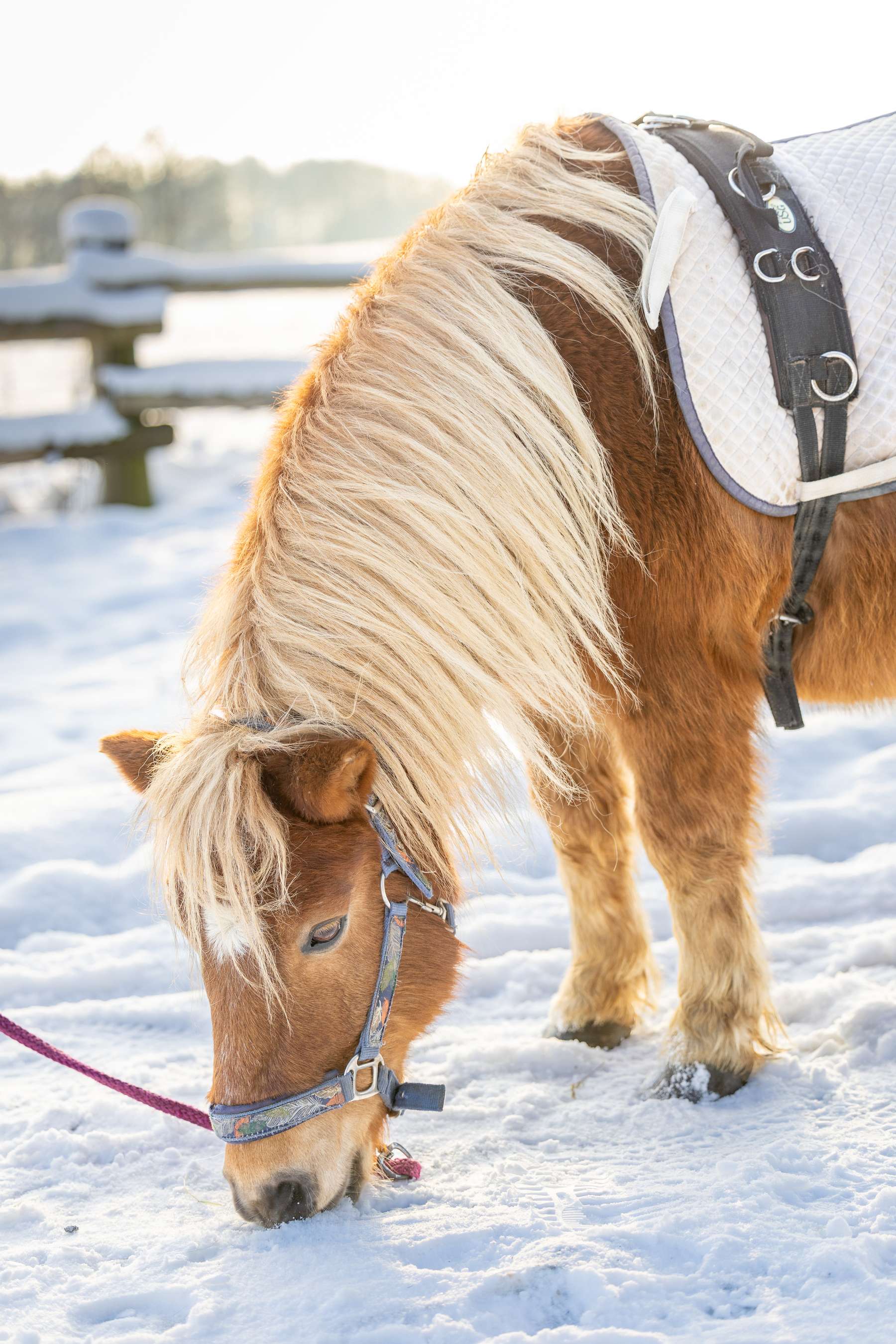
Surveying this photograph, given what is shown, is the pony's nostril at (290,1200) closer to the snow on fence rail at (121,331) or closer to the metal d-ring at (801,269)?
the metal d-ring at (801,269)

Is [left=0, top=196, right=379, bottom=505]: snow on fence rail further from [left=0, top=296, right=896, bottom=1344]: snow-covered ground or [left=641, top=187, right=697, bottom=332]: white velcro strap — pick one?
[left=641, top=187, right=697, bottom=332]: white velcro strap

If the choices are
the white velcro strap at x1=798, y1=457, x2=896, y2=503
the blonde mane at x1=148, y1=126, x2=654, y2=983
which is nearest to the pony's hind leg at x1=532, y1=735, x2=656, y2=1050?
the blonde mane at x1=148, y1=126, x2=654, y2=983

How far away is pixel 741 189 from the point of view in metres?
1.92

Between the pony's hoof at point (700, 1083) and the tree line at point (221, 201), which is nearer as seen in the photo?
the pony's hoof at point (700, 1083)

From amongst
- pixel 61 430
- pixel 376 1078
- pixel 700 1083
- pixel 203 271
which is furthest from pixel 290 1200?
pixel 203 271

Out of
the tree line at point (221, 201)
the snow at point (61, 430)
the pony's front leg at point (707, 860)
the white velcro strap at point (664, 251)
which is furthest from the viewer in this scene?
the tree line at point (221, 201)

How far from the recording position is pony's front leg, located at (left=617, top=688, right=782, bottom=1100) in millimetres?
1993

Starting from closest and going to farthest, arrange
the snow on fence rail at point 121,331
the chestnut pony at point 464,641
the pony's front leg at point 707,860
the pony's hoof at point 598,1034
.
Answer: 1. the chestnut pony at point 464,641
2. the pony's front leg at point 707,860
3. the pony's hoof at point 598,1034
4. the snow on fence rail at point 121,331

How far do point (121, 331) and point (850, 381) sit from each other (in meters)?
5.54

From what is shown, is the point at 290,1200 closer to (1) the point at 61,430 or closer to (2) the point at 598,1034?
(2) the point at 598,1034

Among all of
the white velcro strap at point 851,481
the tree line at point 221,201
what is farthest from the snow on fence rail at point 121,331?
the white velcro strap at point 851,481

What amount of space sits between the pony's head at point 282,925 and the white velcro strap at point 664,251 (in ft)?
2.94

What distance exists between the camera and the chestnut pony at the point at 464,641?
1.60 m

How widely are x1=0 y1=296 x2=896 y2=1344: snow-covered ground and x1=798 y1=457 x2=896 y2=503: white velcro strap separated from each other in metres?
0.76
